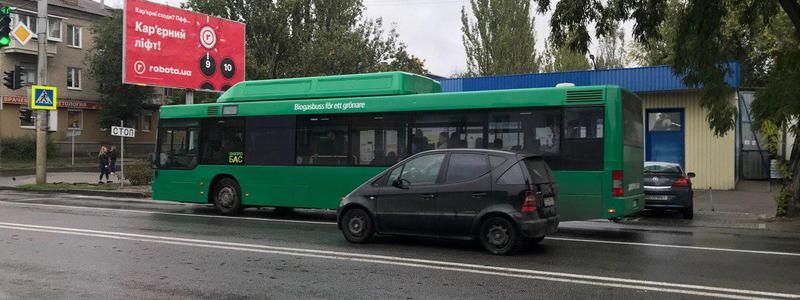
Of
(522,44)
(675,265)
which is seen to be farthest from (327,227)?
(522,44)

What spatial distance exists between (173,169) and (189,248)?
20.9 ft

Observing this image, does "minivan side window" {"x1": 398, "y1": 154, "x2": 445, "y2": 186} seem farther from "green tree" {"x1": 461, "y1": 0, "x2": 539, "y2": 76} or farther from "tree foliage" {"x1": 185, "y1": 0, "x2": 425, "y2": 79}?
"green tree" {"x1": 461, "y1": 0, "x2": 539, "y2": 76}

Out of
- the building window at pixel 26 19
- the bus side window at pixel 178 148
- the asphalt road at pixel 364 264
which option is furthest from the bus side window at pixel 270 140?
the building window at pixel 26 19

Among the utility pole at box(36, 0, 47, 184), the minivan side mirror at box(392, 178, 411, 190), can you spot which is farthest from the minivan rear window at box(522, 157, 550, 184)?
the utility pole at box(36, 0, 47, 184)

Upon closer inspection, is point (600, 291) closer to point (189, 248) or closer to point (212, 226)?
point (189, 248)

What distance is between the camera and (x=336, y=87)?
13.1 m

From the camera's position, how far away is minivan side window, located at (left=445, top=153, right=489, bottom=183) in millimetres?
8516

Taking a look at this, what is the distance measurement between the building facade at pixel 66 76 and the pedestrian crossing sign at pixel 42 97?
17464 mm

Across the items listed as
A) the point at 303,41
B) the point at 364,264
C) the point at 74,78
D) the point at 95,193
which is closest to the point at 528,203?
the point at 364,264

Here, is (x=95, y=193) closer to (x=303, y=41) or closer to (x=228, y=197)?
(x=228, y=197)

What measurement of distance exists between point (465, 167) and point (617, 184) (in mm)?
3086

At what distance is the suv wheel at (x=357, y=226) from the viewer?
9156 millimetres

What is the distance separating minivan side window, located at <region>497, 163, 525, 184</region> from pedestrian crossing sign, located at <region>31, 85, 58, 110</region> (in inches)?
786

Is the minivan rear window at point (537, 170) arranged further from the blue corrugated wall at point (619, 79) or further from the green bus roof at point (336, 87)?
the blue corrugated wall at point (619, 79)
